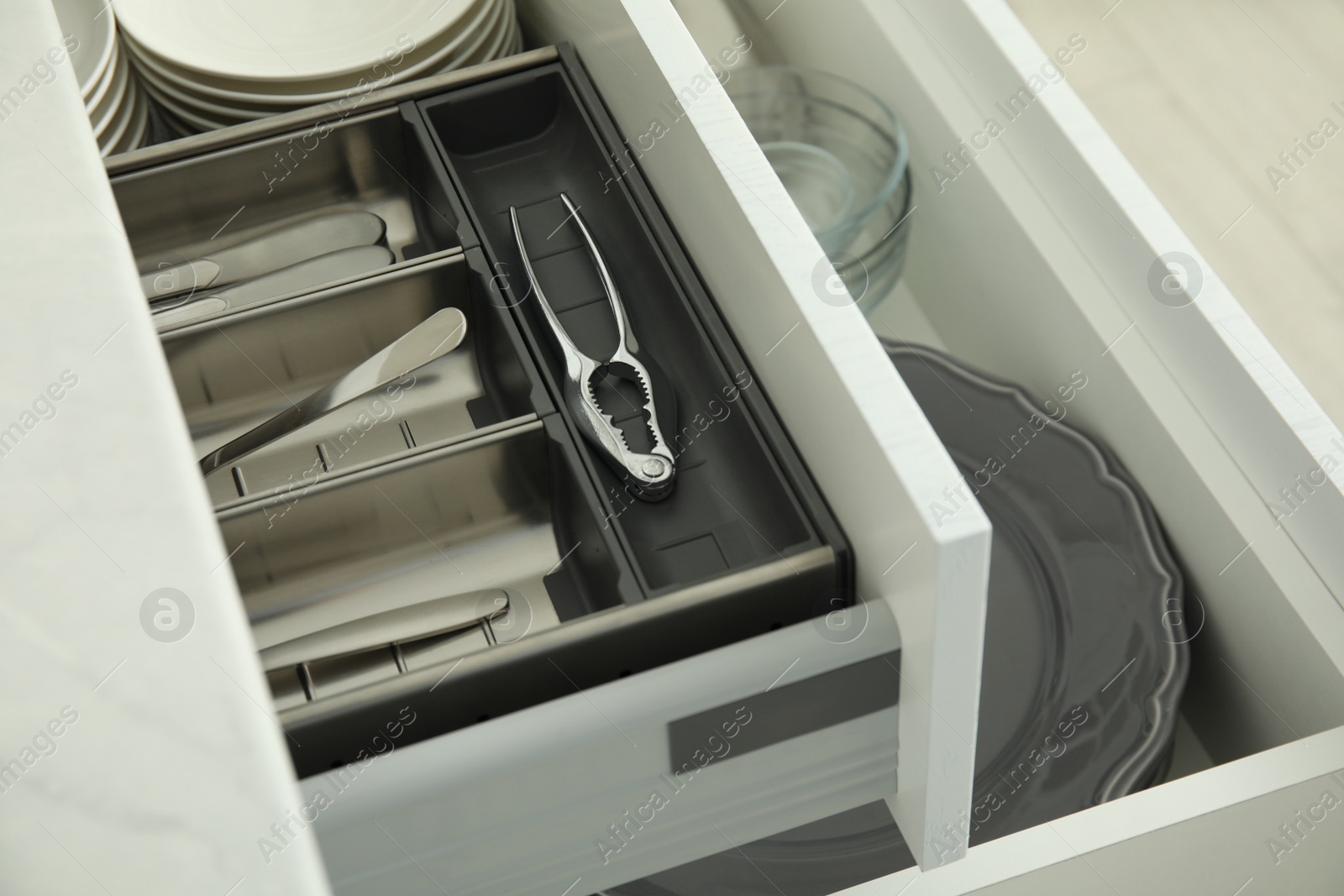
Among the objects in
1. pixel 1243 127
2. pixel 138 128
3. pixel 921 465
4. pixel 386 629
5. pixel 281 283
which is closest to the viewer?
pixel 921 465

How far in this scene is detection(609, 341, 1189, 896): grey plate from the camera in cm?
62

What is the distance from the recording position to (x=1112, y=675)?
0.65 meters

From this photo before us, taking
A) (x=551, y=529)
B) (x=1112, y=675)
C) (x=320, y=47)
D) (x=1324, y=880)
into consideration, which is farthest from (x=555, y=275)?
(x=1324, y=880)

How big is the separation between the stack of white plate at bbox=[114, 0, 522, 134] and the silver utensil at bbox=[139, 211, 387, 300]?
73 mm

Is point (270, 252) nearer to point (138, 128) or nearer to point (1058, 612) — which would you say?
point (138, 128)

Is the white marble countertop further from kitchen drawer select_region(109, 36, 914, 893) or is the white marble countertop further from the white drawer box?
kitchen drawer select_region(109, 36, 914, 893)

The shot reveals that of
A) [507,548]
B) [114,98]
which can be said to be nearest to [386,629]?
[507,548]

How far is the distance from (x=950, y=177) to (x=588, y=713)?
0.50 m

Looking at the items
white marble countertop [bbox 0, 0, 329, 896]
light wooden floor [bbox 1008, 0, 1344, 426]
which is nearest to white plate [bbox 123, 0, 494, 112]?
white marble countertop [bbox 0, 0, 329, 896]

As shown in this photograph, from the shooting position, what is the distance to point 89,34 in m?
0.71

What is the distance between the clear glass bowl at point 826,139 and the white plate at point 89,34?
0.42 meters

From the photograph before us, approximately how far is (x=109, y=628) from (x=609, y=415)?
363mm

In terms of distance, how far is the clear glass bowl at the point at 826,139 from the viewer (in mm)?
777

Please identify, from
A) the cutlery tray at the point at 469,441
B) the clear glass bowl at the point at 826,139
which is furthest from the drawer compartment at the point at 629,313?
the clear glass bowl at the point at 826,139
